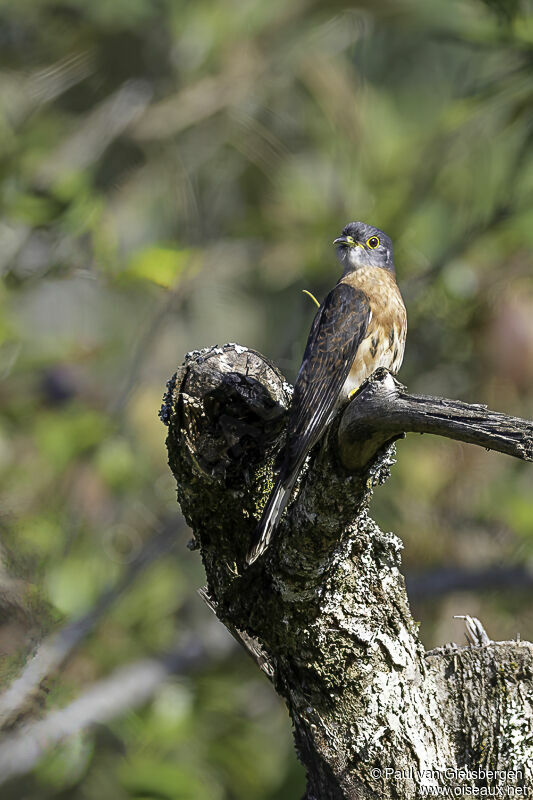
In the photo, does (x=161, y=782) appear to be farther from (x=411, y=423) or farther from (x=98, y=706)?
(x=411, y=423)

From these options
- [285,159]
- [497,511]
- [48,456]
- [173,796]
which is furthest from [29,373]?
[497,511]

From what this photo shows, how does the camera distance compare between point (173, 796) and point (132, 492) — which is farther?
point (132, 492)

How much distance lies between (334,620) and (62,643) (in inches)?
93.3

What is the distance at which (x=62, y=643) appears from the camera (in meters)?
4.41

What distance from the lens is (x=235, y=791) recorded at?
6551mm

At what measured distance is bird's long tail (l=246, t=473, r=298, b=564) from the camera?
7.93ft

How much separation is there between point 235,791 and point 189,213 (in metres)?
4.28

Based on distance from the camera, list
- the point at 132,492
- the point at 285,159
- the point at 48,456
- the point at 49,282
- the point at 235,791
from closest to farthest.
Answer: the point at 49,282 < the point at 48,456 < the point at 132,492 < the point at 235,791 < the point at 285,159

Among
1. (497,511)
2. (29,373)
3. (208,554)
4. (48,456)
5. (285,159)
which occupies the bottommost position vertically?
(208,554)

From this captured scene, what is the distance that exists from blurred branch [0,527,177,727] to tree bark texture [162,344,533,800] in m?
1.70

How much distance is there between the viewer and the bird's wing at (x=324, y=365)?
255 cm

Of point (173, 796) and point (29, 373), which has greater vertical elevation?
point (29, 373)

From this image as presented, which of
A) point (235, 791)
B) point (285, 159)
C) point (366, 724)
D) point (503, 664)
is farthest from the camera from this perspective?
point (285, 159)

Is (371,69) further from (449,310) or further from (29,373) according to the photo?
(29,373)
